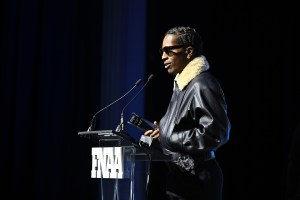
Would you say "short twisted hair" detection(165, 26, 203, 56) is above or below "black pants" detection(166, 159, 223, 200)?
above

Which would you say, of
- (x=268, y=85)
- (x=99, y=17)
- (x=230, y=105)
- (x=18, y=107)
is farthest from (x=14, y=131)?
(x=268, y=85)

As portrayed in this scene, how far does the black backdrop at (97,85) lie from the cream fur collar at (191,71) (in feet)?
4.91

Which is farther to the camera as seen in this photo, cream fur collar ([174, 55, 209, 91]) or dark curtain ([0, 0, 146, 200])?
dark curtain ([0, 0, 146, 200])

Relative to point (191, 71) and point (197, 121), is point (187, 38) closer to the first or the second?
point (191, 71)

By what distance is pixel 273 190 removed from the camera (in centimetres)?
368

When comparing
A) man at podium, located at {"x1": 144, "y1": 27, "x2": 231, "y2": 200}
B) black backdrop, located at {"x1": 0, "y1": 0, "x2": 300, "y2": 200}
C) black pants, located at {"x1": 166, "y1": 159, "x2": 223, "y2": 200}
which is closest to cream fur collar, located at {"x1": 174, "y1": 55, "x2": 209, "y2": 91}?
man at podium, located at {"x1": 144, "y1": 27, "x2": 231, "y2": 200}

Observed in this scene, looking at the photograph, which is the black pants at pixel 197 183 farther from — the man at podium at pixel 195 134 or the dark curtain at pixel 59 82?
the dark curtain at pixel 59 82

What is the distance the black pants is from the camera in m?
2.14

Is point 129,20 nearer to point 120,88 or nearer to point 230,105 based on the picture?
point 120,88

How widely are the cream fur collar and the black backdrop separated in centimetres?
150

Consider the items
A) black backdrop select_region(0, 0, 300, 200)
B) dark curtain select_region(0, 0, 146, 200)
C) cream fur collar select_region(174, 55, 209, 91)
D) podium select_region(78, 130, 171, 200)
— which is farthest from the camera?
dark curtain select_region(0, 0, 146, 200)

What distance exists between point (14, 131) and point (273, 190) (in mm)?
2090

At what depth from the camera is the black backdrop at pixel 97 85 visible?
3.75 m

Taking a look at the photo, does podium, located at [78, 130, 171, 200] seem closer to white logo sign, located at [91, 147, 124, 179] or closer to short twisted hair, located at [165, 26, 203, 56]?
white logo sign, located at [91, 147, 124, 179]
